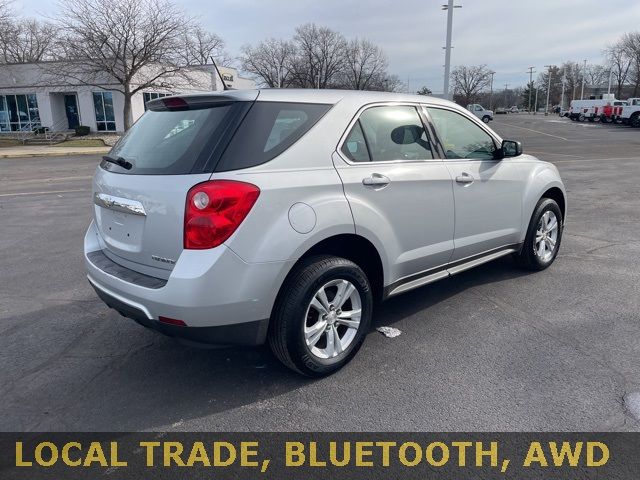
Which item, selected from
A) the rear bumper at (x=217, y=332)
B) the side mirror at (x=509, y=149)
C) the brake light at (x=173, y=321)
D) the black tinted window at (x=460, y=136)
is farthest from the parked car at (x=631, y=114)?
the brake light at (x=173, y=321)

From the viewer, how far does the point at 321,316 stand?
3131mm

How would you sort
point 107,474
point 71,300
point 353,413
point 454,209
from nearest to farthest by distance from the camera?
point 107,474
point 353,413
point 454,209
point 71,300

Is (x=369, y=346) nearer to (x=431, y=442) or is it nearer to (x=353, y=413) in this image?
(x=353, y=413)

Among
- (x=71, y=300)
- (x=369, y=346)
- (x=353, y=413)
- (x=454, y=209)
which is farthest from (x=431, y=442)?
(x=71, y=300)

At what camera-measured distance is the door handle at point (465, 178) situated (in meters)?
3.93

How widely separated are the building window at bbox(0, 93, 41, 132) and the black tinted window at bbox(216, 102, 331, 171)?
40984 millimetres

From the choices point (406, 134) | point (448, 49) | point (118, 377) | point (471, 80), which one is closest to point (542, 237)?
point (406, 134)

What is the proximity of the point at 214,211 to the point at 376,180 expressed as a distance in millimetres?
1176

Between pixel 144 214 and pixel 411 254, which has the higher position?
pixel 144 214

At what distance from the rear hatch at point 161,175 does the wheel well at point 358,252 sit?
0.80 m

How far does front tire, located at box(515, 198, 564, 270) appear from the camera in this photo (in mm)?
4910

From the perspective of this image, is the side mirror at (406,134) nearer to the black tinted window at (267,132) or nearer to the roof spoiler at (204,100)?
the black tinted window at (267,132)

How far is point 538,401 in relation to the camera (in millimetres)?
2902

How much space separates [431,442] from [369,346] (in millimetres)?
1111
